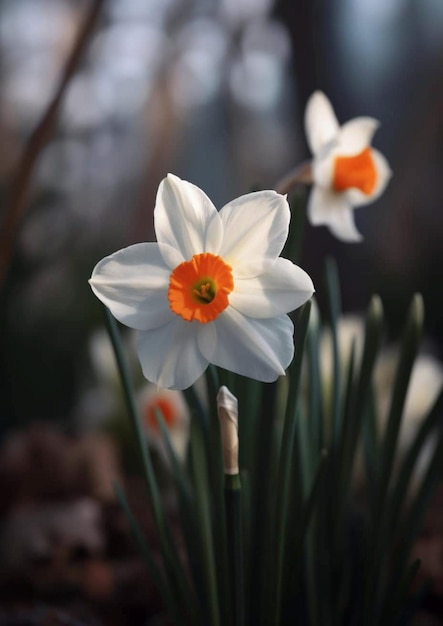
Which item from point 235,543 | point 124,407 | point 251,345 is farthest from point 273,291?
point 124,407

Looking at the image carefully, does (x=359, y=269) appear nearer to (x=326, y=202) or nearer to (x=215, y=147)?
(x=215, y=147)

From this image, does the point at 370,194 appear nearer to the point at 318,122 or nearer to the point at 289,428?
the point at 318,122

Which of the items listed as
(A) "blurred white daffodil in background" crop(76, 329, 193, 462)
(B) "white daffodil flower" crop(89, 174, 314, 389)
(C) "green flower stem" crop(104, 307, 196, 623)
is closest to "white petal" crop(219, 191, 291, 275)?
(B) "white daffodil flower" crop(89, 174, 314, 389)

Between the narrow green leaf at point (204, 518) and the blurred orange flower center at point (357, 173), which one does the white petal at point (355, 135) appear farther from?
the narrow green leaf at point (204, 518)

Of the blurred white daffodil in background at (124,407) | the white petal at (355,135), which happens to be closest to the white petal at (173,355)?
the white petal at (355,135)

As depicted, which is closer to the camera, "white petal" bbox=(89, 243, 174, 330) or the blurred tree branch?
"white petal" bbox=(89, 243, 174, 330)

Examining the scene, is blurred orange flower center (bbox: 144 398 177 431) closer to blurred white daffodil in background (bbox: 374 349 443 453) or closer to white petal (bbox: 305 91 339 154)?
blurred white daffodil in background (bbox: 374 349 443 453)

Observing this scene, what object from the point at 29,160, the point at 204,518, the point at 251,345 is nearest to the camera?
the point at 251,345
